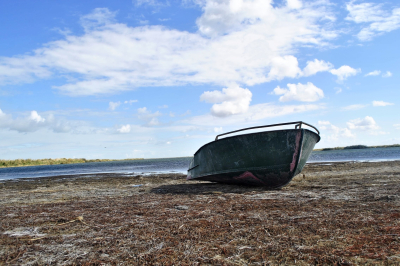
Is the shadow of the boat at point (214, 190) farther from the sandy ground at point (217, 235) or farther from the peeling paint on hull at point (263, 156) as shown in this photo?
the sandy ground at point (217, 235)

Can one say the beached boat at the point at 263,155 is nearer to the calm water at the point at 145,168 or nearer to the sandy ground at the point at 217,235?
the sandy ground at the point at 217,235

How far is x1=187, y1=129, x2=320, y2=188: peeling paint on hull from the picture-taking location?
795 centimetres

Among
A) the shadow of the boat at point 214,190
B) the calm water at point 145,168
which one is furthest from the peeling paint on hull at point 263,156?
the calm water at point 145,168

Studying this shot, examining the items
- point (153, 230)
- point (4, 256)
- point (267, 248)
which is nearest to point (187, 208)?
point (153, 230)

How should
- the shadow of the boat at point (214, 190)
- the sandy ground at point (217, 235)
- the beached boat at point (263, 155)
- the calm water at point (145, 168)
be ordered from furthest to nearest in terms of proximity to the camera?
the calm water at point (145, 168), the shadow of the boat at point (214, 190), the beached boat at point (263, 155), the sandy ground at point (217, 235)

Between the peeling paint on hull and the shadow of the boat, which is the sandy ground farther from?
the shadow of the boat

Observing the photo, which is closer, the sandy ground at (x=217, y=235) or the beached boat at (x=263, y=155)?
the sandy ground at (x=217, y=235)

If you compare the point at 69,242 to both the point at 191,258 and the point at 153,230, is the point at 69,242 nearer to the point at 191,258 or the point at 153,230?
the point at 153,230

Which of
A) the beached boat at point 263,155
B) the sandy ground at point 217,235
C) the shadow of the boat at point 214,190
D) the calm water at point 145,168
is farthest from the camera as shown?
the calm water at point 145,168

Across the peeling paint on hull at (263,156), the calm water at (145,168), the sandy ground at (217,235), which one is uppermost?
the peeling paint on hull at (263,156)

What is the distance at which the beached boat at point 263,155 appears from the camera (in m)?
7.94

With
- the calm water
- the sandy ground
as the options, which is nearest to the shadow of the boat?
the sandy ground

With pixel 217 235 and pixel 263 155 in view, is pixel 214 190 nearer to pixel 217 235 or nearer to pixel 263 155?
pixel 263 155

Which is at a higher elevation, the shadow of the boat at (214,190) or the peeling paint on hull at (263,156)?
the peeling paint on hull at (263,156)
